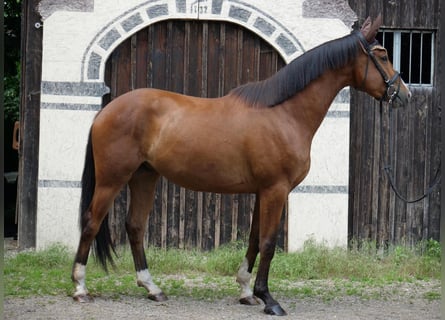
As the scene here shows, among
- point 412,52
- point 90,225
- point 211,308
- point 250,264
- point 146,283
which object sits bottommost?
point 211,308

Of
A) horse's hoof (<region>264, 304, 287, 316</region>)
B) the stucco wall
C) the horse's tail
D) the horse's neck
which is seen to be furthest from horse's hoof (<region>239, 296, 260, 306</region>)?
the stucco wall

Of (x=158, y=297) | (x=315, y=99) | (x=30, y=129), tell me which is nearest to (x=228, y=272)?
(x=158, y=297)

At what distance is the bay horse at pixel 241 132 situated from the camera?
586 cm

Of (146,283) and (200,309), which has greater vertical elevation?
(146,283)

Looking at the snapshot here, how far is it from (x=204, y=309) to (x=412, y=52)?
4.85 meters

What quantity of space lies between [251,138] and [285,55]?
2826 millimetres

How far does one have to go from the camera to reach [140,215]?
250 inches

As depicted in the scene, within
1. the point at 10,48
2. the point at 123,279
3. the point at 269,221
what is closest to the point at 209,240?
the point at 123,279

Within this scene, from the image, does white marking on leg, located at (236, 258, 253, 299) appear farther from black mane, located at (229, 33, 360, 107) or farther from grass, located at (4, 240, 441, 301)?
black mane, located at (229, 33, 360, 107)

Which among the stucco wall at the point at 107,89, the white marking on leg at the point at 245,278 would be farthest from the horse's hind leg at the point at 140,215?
the stucco wall at the point at 107,89

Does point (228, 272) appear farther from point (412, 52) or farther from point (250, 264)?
point (412, 52)

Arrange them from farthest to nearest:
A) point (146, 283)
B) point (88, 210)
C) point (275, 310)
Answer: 1. point (146, 283)
2. point (88, 210)
3. point (275, 310)

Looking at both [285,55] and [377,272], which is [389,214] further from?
[285,55]

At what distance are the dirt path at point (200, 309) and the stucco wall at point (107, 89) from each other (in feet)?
7.01
